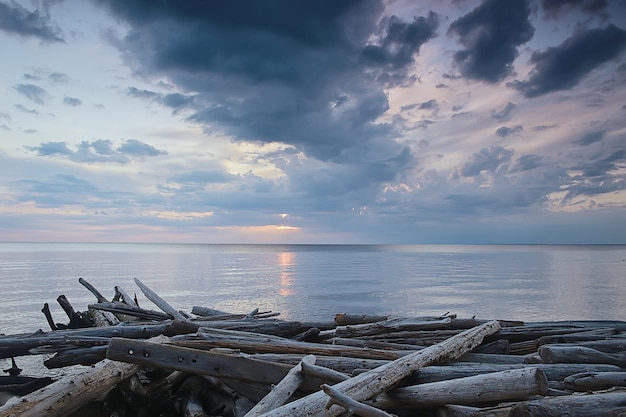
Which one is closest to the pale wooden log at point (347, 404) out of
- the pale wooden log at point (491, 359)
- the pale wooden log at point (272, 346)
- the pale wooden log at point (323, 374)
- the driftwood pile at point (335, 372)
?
the driftwood pile at point (335, 372)

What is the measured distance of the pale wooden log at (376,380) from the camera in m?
4.17

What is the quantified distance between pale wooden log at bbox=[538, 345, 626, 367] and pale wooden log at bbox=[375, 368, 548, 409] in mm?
1761

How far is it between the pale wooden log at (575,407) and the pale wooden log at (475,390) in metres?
0.30

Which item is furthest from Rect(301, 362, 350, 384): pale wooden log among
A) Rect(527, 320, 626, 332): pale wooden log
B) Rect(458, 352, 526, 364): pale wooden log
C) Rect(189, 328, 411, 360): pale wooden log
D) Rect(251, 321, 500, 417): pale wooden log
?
Rect(527, 320, 626, 332): pale wooden log

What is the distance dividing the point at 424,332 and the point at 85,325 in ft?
35.0

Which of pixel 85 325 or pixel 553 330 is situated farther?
pixel 85 325

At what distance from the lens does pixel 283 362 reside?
6383mm

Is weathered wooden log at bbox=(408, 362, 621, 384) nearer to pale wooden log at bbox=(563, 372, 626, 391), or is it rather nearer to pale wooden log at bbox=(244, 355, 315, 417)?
pale wooden log at bbox=(563, 372, 626, 391)

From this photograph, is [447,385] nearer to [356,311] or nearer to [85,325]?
[85,325]

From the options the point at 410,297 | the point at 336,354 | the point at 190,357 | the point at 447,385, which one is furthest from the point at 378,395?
the point at 410,297

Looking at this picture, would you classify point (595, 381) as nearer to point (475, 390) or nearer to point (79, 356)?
point (475, 390)

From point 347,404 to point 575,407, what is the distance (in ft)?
7.12

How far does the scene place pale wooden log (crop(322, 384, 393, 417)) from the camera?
395cm

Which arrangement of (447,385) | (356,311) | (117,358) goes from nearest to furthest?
(447,385), (117,358), (356,311)
